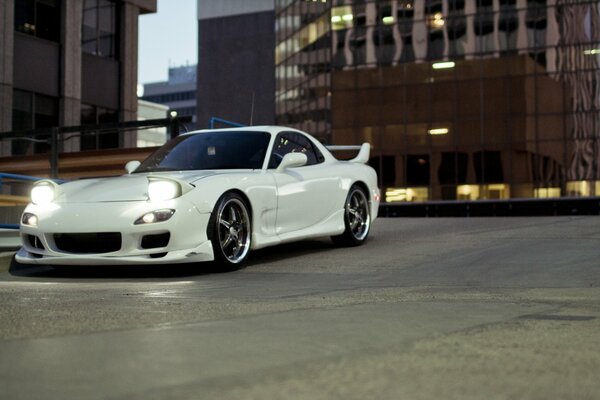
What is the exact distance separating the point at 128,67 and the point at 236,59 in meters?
47.1

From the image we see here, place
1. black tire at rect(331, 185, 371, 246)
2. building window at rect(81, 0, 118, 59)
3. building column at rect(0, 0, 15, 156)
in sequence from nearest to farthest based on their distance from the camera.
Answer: black tire at rect(331, 185, 371, 246), building column at rect(0, 0, 15, 156), building window at rect(81, 0, 118, 59)

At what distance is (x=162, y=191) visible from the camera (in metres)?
7.53

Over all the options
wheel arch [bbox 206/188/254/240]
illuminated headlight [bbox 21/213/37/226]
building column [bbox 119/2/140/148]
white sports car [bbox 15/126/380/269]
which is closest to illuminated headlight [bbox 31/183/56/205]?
white sports car [bbox 15/126/380/269]

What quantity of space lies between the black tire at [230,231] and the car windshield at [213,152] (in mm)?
687

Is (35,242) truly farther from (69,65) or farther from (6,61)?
(69,65)

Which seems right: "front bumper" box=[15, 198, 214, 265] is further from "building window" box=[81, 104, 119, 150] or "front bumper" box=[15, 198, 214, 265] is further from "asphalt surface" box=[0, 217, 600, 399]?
"building window" box=[81, 104, 119, 150]

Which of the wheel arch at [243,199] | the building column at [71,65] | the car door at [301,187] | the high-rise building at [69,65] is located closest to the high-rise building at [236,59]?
the high-rise building at [69,65]

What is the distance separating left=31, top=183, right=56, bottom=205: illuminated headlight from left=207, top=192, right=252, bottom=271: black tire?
1505 mm

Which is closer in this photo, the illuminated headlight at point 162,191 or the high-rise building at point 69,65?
the illuminated headlight at point 162,191

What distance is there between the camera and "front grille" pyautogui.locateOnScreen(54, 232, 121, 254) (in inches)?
294

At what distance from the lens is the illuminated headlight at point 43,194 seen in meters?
7.88

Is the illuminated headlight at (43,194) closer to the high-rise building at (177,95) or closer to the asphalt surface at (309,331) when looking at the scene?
the asphalt surface at (309,331)

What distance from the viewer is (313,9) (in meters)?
59.0

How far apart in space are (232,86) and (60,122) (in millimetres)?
50406
